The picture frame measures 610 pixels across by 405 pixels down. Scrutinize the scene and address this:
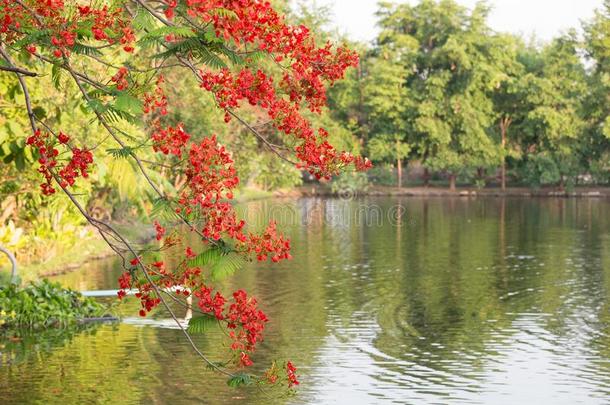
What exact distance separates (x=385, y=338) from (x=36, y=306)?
21.4 feet

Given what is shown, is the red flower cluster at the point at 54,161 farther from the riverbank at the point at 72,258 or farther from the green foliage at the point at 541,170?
the green foliage at the point at 541,170

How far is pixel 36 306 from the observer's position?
22391mm

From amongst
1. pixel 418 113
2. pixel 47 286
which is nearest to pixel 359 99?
pixel 418 113

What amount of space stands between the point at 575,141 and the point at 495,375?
2880 inches

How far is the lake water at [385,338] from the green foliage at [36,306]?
1.53 feet

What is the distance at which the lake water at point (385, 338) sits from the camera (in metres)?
17.2

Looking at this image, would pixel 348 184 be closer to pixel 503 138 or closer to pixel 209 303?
pixel 503 138

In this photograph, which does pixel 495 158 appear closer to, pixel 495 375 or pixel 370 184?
pixel 370 184

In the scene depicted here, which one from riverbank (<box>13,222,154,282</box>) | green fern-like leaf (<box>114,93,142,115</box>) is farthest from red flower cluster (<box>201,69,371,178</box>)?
riverbank (<box>13,222,154,282</box>)

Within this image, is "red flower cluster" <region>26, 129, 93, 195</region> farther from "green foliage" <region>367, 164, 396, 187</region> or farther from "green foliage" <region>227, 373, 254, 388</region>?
"green foliage" <region>367, 164, 396, 187</region>

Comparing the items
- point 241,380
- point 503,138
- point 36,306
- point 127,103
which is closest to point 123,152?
point 127,103

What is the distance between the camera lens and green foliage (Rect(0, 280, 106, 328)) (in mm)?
22156

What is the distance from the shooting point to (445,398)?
→ 16609 millimetres

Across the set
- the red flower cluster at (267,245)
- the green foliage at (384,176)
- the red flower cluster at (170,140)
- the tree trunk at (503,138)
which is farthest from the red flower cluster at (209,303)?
the green foliage at (384,176)
